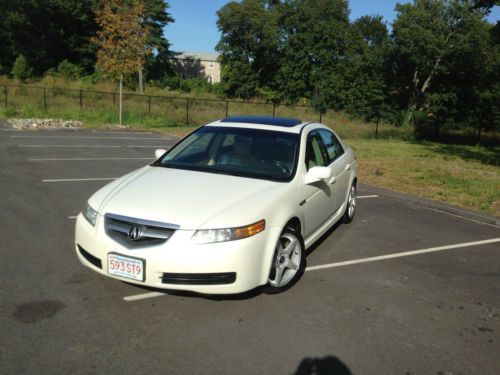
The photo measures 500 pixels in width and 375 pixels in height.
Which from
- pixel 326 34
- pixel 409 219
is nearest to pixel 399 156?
pixel 409 219

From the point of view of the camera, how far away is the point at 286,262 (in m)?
4.52

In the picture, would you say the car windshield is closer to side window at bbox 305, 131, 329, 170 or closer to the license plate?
side window at bbox 305, 131, 329, 170

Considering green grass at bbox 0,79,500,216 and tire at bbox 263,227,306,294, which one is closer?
tire at bbox 263,227,306,294

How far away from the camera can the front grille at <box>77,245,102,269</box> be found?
13.1 ft

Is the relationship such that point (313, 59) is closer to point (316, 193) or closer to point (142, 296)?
point (316, 193)

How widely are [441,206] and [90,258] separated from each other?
6.77 meters

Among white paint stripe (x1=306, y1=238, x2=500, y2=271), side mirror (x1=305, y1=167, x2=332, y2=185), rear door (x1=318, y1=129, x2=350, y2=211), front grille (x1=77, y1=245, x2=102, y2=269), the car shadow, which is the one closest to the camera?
the car shadow

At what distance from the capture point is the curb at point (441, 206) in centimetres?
800

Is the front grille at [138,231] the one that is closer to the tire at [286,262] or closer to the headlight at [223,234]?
the headlight at [223,234]

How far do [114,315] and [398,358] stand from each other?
2259 mm

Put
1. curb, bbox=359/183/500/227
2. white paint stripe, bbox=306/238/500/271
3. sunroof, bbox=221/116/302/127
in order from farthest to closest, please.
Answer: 1. curb, bbox=359/183/500/227
2. sunroof, bbox=221/116/302/127
3. white paint stripe, bbox=306/238/500/271

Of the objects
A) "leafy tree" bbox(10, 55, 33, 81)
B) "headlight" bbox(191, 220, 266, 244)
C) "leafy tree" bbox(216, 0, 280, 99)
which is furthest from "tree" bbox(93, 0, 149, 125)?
"leafy tree" bbox(216, 0, 280, 99)

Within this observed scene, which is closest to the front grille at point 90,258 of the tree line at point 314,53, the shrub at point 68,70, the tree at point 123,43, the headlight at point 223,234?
Answer: the headlight at point 223,234

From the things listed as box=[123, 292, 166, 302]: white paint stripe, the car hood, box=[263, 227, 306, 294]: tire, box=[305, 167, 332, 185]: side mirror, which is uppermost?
box=[305, 167, 332, 185]: side mirror
